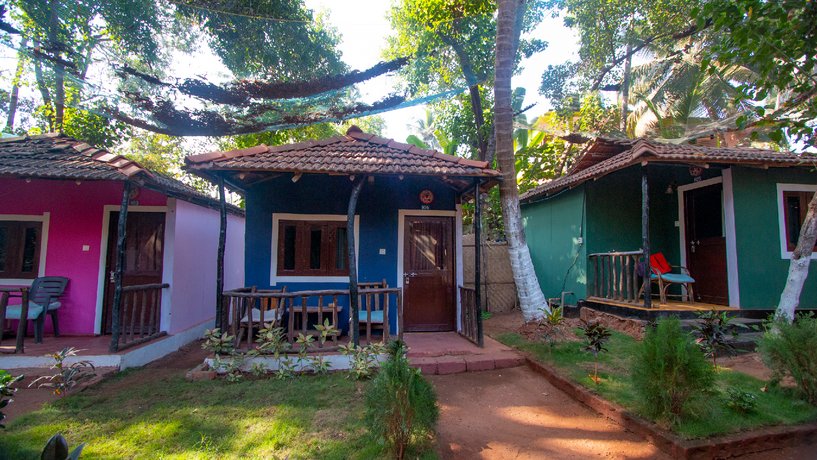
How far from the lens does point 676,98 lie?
1617 cm

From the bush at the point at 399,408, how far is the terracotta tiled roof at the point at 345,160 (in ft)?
9.95

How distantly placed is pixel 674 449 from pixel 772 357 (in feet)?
6.63

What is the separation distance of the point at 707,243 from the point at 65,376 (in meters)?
10.5

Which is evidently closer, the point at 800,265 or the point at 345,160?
the point at 345,160

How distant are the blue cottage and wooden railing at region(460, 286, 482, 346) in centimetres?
16

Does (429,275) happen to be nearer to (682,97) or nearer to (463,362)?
(463,362)

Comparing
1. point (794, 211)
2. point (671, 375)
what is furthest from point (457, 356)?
point (794, 211)

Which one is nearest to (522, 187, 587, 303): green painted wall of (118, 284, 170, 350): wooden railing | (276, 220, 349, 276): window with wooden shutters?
(276, 220, 349, 276): window with wooden shutters

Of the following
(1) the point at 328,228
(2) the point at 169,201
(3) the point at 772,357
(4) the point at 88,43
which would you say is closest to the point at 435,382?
(1) the point at 328,228

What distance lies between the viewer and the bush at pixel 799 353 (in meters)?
3.92

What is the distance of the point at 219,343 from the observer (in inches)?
206

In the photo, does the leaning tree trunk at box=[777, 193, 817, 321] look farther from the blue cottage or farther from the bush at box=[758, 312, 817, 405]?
the blue cottage

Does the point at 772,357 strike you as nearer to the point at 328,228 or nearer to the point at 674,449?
the point at 674,449

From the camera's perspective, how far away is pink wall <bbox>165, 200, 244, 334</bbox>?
7.07 metres
